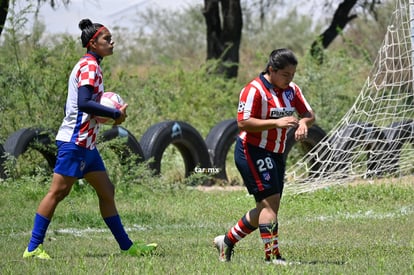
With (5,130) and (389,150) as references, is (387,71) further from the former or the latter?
(5,130)

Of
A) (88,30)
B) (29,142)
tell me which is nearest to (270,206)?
(88,30)

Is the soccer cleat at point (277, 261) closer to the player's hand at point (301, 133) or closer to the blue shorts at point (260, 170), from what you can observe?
the blue shorts at point (260, 170)

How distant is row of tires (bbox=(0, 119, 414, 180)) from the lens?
Answer: 42.9 feet

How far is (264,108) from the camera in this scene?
7180 millimetres

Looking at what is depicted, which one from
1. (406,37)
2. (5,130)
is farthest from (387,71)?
(5,130)

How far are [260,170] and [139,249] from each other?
1.32 metres

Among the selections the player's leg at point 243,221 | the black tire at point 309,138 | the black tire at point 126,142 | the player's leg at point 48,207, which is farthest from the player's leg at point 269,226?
the black tire at point 309,138

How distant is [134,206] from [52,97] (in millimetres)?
3392

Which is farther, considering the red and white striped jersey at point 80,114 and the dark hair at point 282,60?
the red and white striped jersey at point 80,114

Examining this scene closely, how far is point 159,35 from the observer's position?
4988 centimetres

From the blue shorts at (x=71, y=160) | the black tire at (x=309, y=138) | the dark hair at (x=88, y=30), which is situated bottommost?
the black tire at (x=309, y=138)

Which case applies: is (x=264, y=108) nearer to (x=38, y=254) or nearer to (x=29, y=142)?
(x=38, y=254)

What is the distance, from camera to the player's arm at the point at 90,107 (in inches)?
289

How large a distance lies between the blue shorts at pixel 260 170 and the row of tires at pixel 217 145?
551cm
